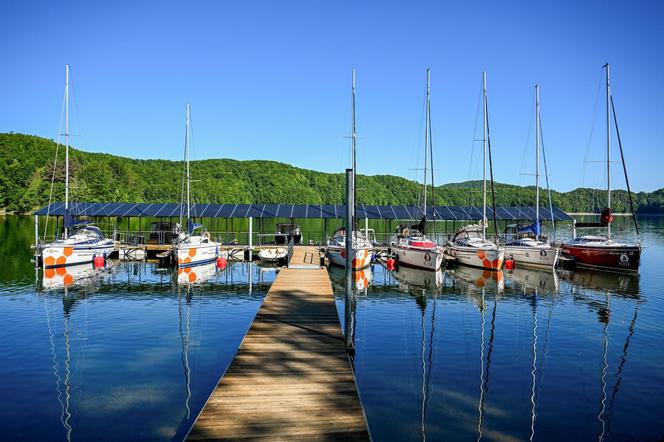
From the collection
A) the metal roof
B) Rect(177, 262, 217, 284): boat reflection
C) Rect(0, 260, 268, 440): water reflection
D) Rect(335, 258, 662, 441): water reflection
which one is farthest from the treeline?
Rect(0, 260, 268, 440): water reflection

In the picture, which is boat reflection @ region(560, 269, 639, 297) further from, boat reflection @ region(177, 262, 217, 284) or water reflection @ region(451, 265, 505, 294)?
boat reflection @ region(177, 262, 217, 284)

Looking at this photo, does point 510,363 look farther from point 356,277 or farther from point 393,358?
point 356,277

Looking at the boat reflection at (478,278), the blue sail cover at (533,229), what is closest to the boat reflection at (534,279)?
the boat reflection at (478,278)

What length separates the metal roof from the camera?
44.1m

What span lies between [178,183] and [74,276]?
344 ft

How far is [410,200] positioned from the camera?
153m

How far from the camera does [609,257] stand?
34625mm

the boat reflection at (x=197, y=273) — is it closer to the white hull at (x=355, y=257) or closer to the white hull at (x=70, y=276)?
the white hull at (x=70, y=276)

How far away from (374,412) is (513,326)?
33.8 ft

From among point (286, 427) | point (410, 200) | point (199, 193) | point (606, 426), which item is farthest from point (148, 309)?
point (410, 200)

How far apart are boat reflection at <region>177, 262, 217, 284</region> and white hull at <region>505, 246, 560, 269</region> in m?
24.6

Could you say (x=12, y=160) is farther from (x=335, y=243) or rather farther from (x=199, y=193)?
(x=335, y=243)

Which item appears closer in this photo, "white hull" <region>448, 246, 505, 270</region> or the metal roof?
"white hull" <region>448, 246, 505, 270</region>

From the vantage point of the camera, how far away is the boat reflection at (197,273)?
1144 inches
